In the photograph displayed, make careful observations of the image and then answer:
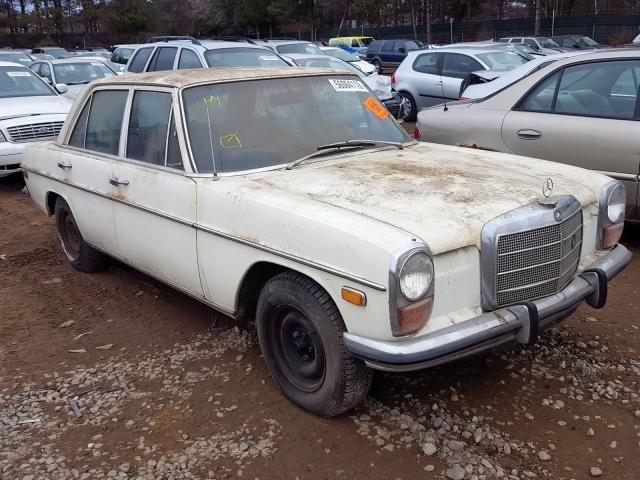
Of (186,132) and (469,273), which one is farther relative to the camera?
(186,132)

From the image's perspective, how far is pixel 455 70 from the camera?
12.5 m

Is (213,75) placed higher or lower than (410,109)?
higher

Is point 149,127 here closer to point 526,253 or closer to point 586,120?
point 526,253

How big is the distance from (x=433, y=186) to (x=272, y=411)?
146 centimetres

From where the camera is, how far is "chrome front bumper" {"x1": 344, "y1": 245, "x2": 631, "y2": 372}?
269 centimetres

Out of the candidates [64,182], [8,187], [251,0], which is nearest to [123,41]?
[251,0]

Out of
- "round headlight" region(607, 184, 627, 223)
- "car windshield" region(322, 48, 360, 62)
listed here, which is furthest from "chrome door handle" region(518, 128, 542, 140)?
"car windshield" region(322, 48, 360, 62)

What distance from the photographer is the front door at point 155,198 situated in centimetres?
372

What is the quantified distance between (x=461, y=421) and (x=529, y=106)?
11.7ft

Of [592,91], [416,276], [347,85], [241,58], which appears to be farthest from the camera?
[241,58]

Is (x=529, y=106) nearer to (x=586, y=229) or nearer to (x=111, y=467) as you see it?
(x=586, y=229)

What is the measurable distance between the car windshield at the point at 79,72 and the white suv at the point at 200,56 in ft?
7.48

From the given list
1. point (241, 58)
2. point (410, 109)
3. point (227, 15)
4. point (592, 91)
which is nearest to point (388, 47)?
point (410, 109)

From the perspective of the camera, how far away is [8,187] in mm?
9164
